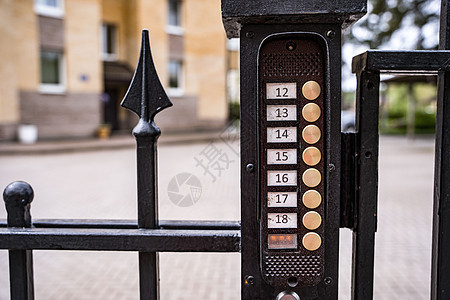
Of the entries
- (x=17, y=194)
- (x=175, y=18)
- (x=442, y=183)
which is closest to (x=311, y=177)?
(x=442, y=183)

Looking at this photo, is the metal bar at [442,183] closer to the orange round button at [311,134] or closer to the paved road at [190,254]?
the orange round button at [311,134]

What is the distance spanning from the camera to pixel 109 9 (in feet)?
72.6

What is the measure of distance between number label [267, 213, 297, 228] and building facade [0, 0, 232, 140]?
18253 millimetres

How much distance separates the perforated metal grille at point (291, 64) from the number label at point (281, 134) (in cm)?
15

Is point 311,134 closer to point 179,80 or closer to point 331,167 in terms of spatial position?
point 331,167

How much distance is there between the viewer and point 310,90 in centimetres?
121

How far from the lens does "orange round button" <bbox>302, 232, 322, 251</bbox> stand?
1251mm

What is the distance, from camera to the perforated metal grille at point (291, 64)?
1.22m

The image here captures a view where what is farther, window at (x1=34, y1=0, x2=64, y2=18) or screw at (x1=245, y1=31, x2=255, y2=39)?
window at (x1=34, y1=0, x2=64, y2=18)

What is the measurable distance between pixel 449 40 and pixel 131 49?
22891 mm

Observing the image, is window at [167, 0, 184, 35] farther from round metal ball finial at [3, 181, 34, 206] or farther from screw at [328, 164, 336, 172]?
screw at [328, 164, 336, 172]

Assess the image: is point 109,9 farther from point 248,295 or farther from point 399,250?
point 248,295

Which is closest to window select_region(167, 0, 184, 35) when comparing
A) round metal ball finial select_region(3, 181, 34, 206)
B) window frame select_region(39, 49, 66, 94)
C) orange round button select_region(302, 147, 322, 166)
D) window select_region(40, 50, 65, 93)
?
window frame select_region(39, 49, 66, 94)

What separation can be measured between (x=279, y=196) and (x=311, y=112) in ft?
0.84
